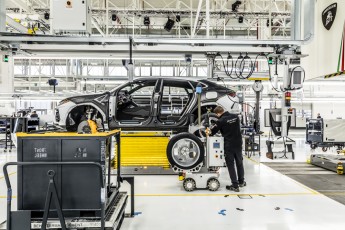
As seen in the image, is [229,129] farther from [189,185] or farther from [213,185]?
[189,185]

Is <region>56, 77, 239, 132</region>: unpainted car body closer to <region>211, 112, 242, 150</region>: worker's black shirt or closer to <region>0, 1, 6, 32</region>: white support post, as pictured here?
<region>211, 112, 242, 150</region>: worker's black shirt

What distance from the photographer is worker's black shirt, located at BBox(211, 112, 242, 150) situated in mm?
4969

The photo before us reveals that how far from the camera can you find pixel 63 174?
2488 millimetres

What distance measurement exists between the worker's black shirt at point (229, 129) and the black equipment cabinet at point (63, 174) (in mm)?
2867

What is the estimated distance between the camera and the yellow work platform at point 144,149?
6113mm

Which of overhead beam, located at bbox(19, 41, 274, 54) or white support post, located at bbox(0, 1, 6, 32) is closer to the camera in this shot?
white support post, located at bbox(0, 1, 6, 32)

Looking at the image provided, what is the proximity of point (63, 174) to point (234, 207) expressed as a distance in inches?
100

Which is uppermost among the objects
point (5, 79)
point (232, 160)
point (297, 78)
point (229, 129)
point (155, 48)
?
point (5, 79)

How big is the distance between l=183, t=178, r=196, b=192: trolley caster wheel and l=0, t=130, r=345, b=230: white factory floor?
77mm

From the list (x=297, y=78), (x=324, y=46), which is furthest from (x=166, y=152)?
(x=324, y=46)

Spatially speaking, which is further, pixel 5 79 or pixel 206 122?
pixel 5 79

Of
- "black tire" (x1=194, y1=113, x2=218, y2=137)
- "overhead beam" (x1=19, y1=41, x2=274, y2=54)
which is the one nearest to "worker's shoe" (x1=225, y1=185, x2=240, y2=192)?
"black tire" (x1=194, y1=113, x2=218, y2=137)

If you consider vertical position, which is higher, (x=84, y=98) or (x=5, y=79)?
(x=5, y=79)

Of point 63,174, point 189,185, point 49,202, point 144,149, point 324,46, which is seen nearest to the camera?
point 49,202
